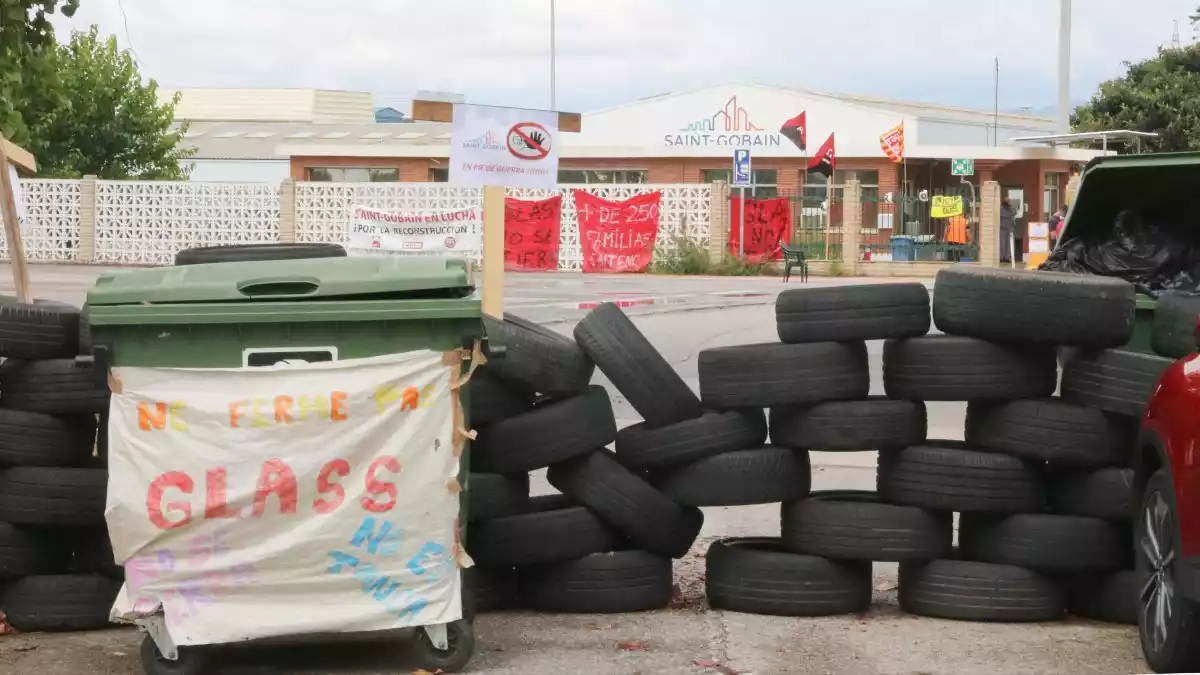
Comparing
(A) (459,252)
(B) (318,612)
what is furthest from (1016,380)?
(A) (459,252)

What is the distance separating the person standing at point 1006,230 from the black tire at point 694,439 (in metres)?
37.6

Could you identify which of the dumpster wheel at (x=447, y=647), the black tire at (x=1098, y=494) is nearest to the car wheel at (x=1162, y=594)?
the black tire at (x=1098, y=494)

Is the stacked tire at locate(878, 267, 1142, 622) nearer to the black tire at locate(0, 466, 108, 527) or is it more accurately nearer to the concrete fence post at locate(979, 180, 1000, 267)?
the black tire at locate(0, 466, 108, 527)

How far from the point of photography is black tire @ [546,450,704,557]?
6.52 metres

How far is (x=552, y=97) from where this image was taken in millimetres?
68562

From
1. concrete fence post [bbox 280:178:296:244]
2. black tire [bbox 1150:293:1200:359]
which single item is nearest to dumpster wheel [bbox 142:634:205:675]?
black tire [bbox 1150:293:1200:359]

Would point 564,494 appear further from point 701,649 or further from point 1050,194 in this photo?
point 1050,194

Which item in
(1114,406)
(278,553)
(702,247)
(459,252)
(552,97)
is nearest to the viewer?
(278,553)

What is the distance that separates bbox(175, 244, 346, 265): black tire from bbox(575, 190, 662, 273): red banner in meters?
36.0

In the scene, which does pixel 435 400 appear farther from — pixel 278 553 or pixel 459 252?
pixel 459 252

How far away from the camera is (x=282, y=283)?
223 inches

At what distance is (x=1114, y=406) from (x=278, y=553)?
3.29m

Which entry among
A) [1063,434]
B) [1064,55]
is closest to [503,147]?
[1063,434]

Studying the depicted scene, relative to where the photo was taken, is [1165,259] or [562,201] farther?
[562,201]
